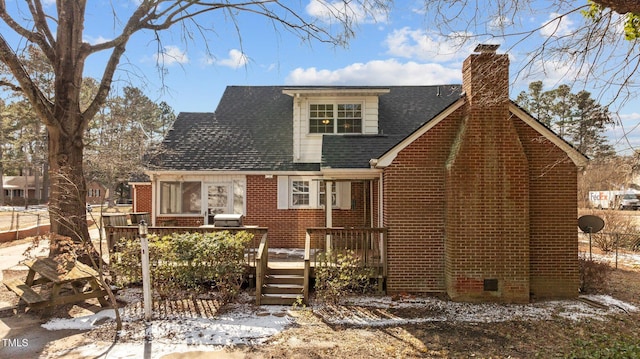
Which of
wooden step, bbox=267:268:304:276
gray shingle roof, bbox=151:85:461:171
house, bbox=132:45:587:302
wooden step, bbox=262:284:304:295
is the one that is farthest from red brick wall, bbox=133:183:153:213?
wooden step, bbox=262:284:304:295

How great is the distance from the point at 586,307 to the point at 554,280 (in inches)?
30.4

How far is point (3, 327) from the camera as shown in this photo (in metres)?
6.61

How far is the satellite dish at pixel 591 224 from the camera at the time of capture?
9.98 meters

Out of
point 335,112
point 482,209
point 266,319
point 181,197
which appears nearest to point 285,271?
point 266,319

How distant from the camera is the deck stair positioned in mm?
8266

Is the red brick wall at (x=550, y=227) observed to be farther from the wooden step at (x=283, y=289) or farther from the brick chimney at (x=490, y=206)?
the wooden step at (x=283, y=289)

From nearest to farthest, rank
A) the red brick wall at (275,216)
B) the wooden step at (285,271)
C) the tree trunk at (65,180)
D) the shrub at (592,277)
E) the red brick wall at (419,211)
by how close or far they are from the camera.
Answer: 1. the red brick wall at (419,211)
2. the tree trunk at (65,180)
3. the wooden step at (285,271)
4. the shrub at (592,277)
5. the red brick wall at (275,216)

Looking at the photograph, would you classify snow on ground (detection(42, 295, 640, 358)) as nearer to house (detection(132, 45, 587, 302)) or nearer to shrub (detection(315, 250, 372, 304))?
shrub (detection(315, 250, 372, 304))

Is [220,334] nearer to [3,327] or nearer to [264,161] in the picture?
[3,327]

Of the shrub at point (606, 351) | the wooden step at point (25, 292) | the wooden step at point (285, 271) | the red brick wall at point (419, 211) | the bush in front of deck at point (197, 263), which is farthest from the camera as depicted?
the wooden step at point (285, 271)

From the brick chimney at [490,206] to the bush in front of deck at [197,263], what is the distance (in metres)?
4.61

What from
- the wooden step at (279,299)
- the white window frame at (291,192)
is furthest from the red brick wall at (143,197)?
the wooden step at (279,299)

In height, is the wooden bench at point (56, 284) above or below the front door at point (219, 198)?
below

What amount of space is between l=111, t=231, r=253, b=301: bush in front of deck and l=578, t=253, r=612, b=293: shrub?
8.06 m
